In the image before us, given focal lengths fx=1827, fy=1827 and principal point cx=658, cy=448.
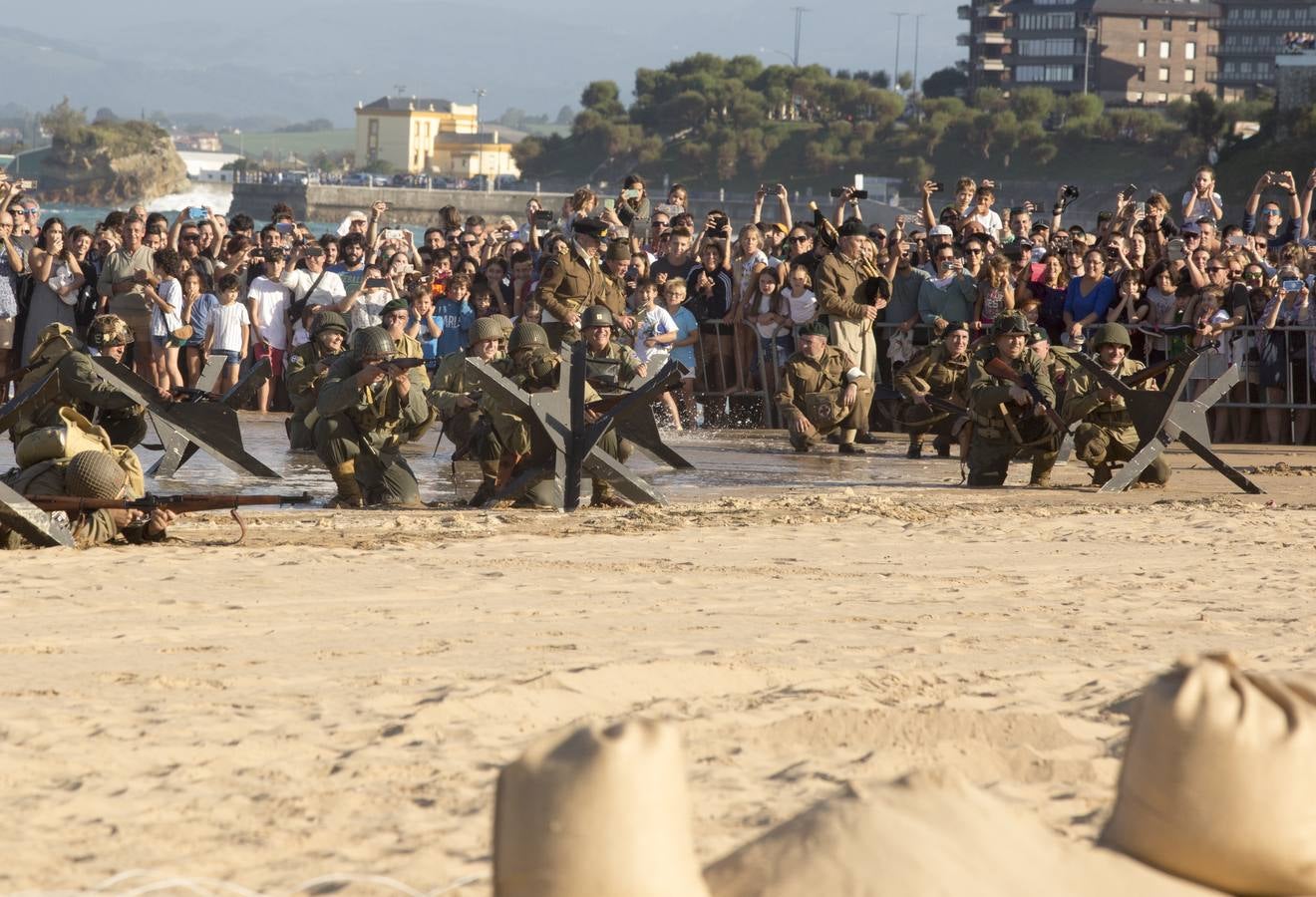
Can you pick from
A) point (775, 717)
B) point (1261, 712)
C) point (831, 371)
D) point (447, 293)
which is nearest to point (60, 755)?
point (775, 717)

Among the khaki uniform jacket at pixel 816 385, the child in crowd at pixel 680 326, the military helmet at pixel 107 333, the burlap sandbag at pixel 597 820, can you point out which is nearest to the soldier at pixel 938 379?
the khaki uniform jacket at pixel 816 385

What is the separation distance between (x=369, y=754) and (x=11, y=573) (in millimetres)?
3452

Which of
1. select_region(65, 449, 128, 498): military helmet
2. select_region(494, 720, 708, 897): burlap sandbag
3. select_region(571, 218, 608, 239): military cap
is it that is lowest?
select_region(65, 449, 128, 498): military helmet

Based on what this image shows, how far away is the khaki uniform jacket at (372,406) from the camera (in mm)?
11247

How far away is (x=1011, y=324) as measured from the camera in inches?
485

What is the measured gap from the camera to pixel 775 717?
5.67 metres

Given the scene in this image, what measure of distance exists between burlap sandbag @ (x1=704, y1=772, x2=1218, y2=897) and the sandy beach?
3.87 ft

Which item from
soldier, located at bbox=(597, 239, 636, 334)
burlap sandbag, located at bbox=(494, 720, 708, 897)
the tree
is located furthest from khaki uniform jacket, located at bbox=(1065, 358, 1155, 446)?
the tree

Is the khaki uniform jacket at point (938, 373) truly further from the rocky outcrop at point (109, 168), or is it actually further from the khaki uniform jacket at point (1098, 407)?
the rocky outcrop at point (109, 168)

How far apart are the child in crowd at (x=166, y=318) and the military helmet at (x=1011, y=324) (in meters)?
7.73

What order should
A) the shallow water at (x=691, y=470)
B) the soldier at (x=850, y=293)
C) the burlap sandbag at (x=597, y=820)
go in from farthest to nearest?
the soldier at (x=850, y=293) < the shallow water at (x=691, y=470) < the burlap sandbag at (x=597, y=820)

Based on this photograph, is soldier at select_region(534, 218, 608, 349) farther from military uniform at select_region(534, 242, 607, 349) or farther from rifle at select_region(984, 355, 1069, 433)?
rifle at select_region(984, 355, 1069, 433)

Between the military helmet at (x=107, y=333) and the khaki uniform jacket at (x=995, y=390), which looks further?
the khaki uniform jacket at (x=995, y=390)

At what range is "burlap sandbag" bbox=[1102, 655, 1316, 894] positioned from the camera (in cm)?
337
